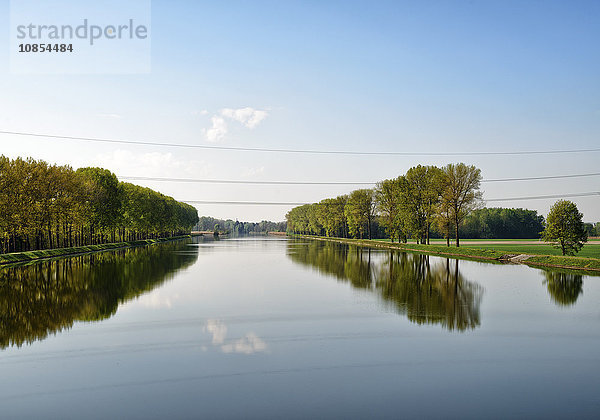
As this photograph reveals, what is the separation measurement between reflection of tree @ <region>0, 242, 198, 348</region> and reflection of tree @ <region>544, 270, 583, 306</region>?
2443 centimetres

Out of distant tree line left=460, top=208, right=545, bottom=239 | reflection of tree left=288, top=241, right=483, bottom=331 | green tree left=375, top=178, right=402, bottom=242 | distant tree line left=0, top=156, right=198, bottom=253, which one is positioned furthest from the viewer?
distant tree line left=460, top=208, right=545, bottom=239

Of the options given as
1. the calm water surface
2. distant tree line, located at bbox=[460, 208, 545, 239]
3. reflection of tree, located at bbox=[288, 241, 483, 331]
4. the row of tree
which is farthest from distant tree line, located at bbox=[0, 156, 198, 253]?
distant tree line, located at bbox=[460, 208, 545, 239]

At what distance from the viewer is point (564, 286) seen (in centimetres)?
2886

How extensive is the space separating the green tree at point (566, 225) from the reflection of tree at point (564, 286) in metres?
14.4

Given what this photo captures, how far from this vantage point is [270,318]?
59.8 ft

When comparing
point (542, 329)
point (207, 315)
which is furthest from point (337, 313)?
point (542, 329)

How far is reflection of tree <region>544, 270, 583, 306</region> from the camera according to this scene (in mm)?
23417

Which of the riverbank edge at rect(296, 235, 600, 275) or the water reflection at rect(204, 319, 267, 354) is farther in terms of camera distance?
the riverbank edge at rect(296, 235, 600, 275)

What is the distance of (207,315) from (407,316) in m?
9.24

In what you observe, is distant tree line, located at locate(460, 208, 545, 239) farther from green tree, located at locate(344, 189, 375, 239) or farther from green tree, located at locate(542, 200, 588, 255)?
green tree, located at locate(542, 200, 588, 255)

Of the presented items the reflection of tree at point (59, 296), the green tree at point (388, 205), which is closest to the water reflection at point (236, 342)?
the reflection of tree at point (59, 296)

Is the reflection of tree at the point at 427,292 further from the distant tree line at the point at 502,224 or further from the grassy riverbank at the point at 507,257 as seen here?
the distant tree line at the point at 502,224

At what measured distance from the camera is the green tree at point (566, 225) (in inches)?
1927

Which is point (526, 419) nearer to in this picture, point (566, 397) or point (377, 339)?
point (566, 397)
